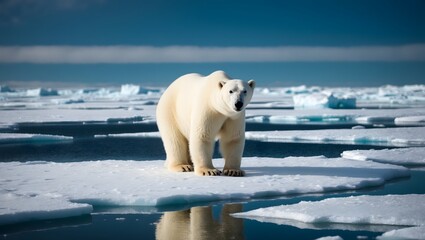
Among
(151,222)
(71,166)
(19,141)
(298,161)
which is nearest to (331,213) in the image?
(151,222)

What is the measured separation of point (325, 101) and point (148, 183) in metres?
25.8

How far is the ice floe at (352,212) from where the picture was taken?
15.5 feet

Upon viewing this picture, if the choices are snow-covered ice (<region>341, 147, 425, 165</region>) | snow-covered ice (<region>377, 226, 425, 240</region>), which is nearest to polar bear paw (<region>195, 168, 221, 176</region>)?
snow-covered ice (<region>377, 226, 425, 240</region>)

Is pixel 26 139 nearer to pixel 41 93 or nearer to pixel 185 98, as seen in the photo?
pixel 185 98

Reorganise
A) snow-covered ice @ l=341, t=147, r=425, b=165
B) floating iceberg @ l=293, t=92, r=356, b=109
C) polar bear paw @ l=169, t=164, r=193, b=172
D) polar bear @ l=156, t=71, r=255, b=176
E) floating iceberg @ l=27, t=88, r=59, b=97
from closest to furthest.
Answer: polar bear @ l=156, t=71, r=255, b=176
polar bear paw @ l=169, t=164, r=193, b=172
snow-covered ice @ l=341, t=147, r=425, b=165
floating iceberg @ l=293, t=92, r=356, b=109
floating iceberg @ l=27, t=88, r=59, b=97

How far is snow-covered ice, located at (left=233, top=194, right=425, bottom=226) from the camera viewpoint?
4727 millimetres

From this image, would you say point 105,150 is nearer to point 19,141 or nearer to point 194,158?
point 19,141

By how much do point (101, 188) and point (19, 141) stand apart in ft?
32.7

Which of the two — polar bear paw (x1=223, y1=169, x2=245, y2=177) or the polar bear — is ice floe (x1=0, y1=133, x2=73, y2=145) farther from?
polar bear paw (x1=223, y1=169, x2=245, y2=177)

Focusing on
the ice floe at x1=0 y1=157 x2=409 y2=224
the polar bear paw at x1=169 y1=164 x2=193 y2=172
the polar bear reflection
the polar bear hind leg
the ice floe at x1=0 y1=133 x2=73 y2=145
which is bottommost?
the polar bear reflection

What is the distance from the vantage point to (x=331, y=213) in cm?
493

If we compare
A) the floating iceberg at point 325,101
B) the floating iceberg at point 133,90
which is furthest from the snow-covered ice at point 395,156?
the floating iceberg at point 133,90

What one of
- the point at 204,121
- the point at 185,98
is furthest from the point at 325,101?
the point at 204,121

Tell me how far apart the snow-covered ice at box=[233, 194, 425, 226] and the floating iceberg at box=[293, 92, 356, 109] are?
25867mm
